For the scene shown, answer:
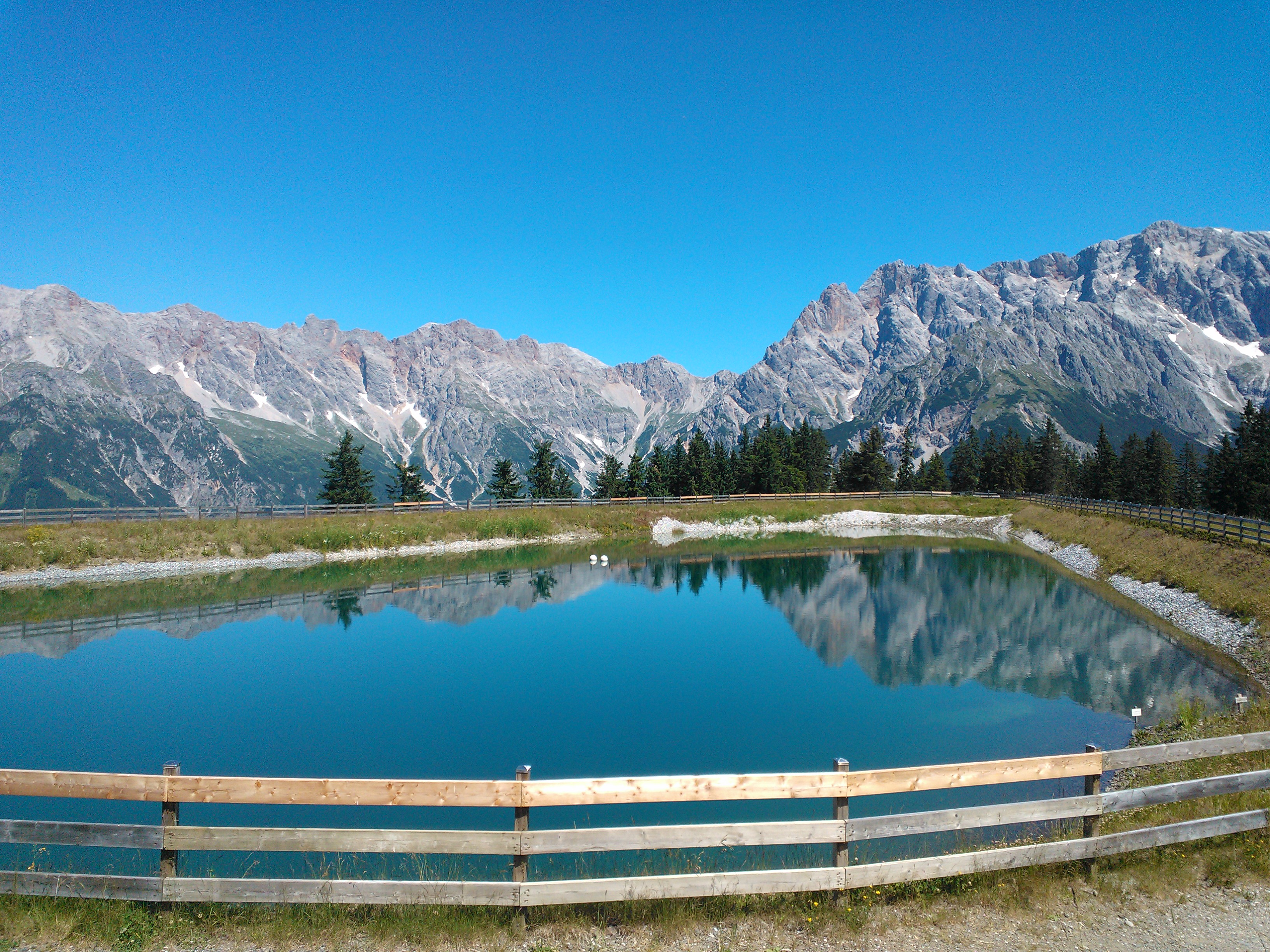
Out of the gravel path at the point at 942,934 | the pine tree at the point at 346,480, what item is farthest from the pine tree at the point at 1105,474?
the gravel path at the point at 942,934

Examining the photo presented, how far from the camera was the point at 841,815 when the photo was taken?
7.44 metres

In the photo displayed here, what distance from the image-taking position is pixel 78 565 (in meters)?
43.9

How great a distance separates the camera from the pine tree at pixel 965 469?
12562 cm

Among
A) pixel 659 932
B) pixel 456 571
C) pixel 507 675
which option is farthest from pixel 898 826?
pixel 456 571

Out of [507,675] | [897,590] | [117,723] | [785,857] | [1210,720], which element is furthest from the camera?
[897,590]

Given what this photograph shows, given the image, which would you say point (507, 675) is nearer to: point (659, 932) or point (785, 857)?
point (785, 857)

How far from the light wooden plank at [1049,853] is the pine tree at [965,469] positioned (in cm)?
A: 12289

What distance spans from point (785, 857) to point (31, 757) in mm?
17017

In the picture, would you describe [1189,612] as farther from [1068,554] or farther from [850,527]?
[850,527]

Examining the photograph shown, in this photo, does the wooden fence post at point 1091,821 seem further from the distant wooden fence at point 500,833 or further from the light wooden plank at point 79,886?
the light wooden plank at point 79,886

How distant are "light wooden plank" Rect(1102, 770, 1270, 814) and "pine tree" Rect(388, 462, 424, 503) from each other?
74844 millimetres

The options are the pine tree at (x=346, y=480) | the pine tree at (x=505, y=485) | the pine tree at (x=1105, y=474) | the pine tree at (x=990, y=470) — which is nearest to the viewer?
the pine tree at (x=346, y=480)

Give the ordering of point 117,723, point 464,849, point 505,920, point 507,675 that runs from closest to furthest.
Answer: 1. point 464,849
2. point 505,920
3. point 117,723
4. point 507,675

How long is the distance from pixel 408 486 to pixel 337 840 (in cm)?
7569
